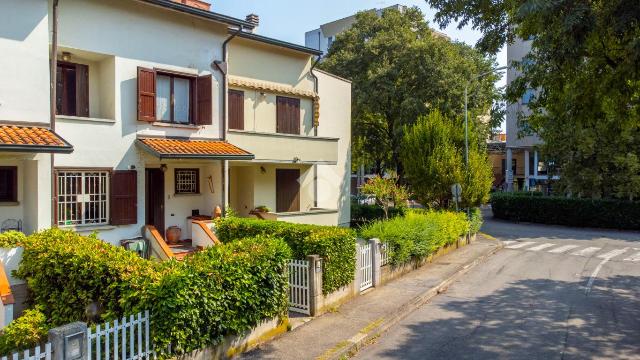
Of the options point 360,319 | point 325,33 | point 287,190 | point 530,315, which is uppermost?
point 325,33

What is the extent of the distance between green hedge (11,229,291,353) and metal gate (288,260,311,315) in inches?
45.0

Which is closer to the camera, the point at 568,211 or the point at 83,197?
the point at 83,197

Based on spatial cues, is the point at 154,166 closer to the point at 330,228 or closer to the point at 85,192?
the point at 85,192

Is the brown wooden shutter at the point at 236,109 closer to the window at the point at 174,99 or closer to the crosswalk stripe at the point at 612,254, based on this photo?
the window at the point at 174,99

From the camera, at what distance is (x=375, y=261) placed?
1226 cm

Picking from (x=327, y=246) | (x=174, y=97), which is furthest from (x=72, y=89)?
(x=327, y=246)

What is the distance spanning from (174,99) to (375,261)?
25.2 feet

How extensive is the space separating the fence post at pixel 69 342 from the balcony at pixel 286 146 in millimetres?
10566

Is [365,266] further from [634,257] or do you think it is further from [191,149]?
[634,257]

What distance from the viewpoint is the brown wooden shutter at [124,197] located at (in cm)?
1253

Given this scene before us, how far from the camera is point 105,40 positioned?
1243 cm

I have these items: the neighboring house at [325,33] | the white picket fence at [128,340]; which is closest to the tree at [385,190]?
the white picket fence at [128,340]

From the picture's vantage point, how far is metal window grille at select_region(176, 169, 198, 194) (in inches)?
595

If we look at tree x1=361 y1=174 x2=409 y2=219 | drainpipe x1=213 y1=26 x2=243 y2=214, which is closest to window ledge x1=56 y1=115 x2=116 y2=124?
drainpipe x1=213 y1=26 x2=243 y2=214
